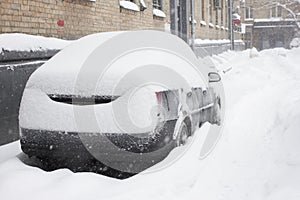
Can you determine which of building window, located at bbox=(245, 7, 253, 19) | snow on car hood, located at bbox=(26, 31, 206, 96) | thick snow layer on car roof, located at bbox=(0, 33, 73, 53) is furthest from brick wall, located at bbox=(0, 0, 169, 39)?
building window, located at bbox=(245, 7, 253, 19)

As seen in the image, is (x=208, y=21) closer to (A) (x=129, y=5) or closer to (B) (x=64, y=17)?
(A) (x=129, y=5)

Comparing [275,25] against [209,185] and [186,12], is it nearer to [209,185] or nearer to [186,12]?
[186,12]

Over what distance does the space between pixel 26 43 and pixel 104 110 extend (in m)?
3.03

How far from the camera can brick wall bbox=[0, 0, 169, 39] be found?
21.3ft

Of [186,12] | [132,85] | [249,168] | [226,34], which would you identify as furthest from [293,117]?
[226,34]

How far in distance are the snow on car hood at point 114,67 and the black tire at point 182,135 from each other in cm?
47

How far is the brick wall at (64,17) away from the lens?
6.49 meters

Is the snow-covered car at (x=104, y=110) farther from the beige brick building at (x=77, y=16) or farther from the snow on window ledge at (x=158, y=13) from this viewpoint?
the snow on window ledge at (x=158, y=13)

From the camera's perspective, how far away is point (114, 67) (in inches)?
157

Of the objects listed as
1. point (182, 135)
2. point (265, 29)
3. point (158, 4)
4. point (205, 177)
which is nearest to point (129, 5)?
point (158, 4)

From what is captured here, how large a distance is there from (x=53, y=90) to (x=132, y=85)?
81cm

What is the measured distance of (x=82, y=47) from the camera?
15.2 feet

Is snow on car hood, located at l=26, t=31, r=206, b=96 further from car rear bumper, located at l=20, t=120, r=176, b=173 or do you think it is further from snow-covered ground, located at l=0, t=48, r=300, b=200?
snow-covered ground, located at l=0, t=48, r=300, b=200

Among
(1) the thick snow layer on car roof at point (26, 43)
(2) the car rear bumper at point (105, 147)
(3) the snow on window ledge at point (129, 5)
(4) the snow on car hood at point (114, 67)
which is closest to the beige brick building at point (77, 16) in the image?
(3) the snow on window ledge at point (129, 5)
